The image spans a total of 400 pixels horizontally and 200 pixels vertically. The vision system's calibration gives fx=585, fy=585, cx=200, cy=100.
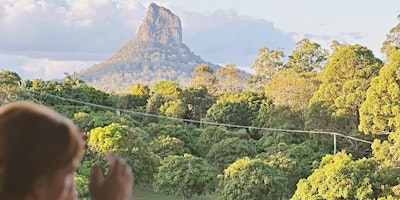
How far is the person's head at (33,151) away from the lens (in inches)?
19.6

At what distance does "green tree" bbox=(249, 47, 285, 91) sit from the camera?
22.2 m

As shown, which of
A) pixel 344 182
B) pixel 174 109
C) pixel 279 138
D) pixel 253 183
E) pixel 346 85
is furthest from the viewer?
pixel 174 109

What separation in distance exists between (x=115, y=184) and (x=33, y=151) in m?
0.11

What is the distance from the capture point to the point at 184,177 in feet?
32.6

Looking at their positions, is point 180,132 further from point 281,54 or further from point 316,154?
point 281,54

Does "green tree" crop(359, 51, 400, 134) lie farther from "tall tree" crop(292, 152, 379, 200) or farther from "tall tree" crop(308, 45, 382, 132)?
"tall tree" crop(292, 152, 379, 200)

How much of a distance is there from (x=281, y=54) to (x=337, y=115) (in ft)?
33.8

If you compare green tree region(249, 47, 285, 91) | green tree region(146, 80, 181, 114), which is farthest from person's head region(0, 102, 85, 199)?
green tree region(249, 47, 285, 91)

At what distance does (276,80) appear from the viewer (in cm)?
1655

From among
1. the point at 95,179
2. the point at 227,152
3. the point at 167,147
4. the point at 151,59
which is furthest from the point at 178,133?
the point at 151,59

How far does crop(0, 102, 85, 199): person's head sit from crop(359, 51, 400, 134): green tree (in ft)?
31.9

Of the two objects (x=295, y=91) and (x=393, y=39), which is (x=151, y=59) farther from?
(x=393, y=39)

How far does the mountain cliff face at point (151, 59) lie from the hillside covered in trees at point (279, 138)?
3741 cm

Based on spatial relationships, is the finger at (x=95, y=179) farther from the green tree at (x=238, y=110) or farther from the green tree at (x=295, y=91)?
the green tree at (x=238, y=110)
